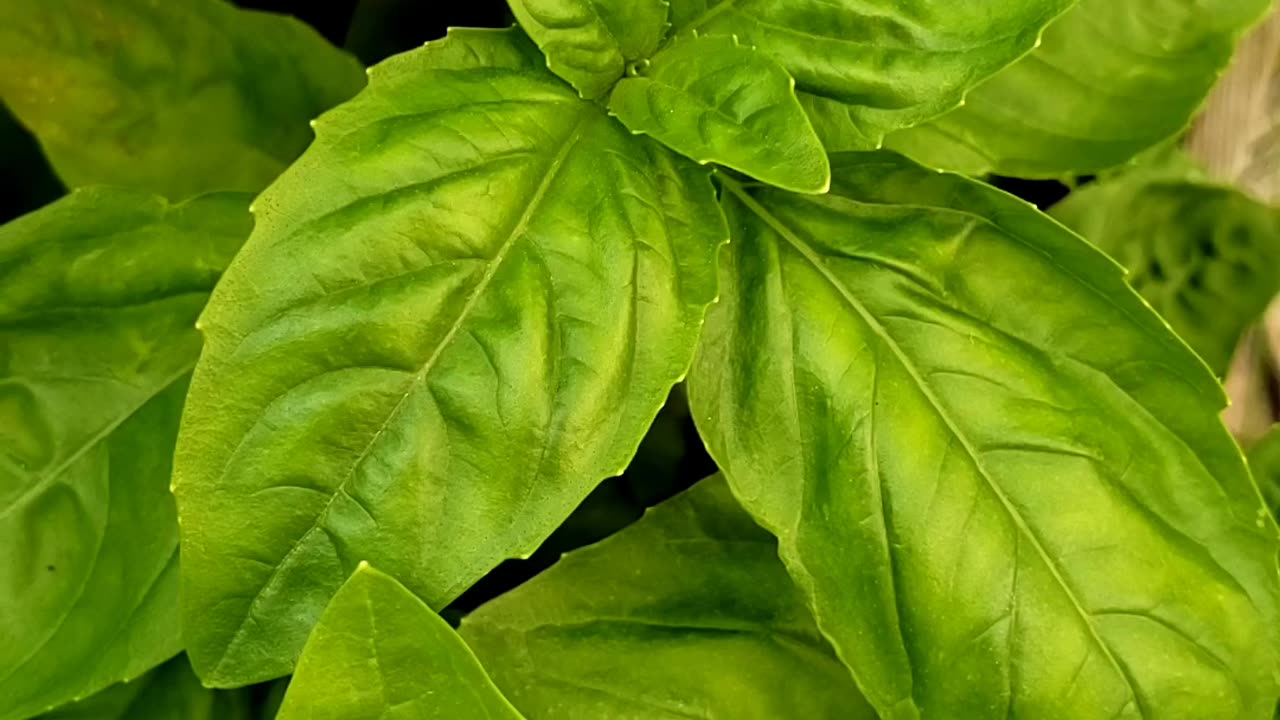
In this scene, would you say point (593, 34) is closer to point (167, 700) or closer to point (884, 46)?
point (884, 46)

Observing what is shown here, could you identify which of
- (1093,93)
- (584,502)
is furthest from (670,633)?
(1093,93)

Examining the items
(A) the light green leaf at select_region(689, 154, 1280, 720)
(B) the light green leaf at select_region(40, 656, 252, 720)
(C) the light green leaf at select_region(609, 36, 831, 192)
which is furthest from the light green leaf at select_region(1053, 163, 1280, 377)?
(B) the light green leaf at select_region(40, 656, 252, 720)

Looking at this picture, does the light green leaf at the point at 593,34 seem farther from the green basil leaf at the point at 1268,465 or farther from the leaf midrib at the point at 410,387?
the green basil leaf at the point at 1268,465

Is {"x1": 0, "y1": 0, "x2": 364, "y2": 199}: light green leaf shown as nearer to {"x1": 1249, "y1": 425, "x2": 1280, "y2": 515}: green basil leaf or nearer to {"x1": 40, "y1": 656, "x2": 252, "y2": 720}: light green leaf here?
{"x1": 40, "y1": 656, "x2": 252, "y2": 720}: light green leaf

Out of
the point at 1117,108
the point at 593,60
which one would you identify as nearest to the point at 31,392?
the point at 593,60

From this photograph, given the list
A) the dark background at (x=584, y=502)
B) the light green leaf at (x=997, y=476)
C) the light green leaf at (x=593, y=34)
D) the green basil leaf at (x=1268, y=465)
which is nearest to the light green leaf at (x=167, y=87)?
the dark background at (x=584, y=502)

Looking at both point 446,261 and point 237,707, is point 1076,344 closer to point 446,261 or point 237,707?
point 446,261
